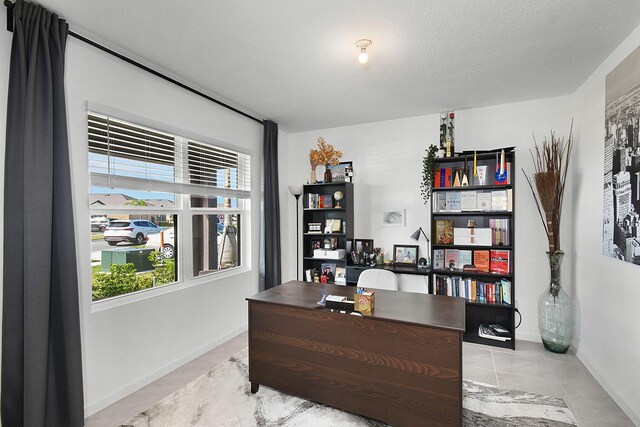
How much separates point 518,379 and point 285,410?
1.99 metres

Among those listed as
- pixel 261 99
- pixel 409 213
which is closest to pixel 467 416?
pixel 409 213

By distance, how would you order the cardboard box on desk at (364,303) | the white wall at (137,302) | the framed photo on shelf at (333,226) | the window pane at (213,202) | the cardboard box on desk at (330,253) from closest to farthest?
the cardboard box on desk at (364,303) → the white wall at (137,302) → the window pane at (213,202) → the cardboard box on desk at (330,253) → the framed photo on shelf at (333,226)

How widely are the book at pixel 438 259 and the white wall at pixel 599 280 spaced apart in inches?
49.9

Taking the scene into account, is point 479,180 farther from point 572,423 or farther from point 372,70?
point 572,423

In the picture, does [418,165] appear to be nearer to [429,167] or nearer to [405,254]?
[429,167]

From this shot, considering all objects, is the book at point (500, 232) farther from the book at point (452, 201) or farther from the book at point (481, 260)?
the book at point (452, 201)

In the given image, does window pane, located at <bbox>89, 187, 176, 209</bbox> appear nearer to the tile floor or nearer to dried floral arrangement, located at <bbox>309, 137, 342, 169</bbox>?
the tile floor

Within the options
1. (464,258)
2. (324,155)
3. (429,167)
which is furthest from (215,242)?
(464,258)

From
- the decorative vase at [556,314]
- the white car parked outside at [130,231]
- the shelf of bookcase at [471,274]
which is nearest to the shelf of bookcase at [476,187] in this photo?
the decorative vase at [556,314]

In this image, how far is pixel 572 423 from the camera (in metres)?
2.08

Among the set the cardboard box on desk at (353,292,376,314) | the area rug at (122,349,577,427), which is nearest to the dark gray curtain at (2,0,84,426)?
the area rug at (122,349,577,427)

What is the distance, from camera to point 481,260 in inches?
137

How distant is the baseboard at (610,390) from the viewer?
6.81 ft

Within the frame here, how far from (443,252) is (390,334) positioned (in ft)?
6.51
